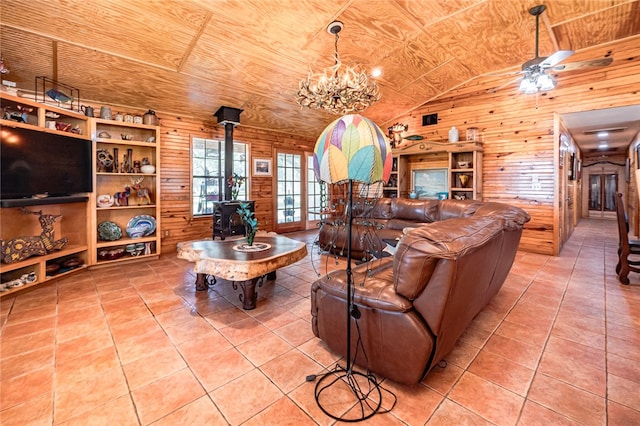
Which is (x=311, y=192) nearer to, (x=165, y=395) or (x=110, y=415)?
(x=165, y=395)

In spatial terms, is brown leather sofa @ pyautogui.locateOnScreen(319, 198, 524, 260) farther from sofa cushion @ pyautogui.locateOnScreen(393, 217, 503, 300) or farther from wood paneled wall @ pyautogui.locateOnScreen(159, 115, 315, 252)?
wood paneled wall @ pyautogui.locateOnScreen(159, 115, 315, 252)

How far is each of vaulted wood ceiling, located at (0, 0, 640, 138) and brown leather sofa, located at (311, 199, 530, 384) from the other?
3.10m

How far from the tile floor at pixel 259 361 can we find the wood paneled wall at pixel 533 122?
203 cm

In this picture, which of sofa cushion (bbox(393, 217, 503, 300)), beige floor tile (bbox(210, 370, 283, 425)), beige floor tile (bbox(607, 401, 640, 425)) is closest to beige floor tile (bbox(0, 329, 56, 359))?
beige floor tile (bbox(210, 370, 283, 425))

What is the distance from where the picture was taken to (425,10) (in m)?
3.50

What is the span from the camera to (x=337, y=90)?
3705 millimetres

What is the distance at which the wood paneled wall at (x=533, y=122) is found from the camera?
4219 mm

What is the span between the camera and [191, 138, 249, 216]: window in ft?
17.8

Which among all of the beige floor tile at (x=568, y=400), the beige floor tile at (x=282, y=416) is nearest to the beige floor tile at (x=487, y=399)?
the beige floor tile at (x=568, y=400)

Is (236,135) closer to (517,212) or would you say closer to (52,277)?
(52,277)

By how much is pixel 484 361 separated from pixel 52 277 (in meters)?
4.63

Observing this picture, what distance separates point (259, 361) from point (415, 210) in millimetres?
3503

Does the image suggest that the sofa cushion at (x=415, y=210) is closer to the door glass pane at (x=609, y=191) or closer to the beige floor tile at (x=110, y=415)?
the beige floor tile at (x=110, y=415)

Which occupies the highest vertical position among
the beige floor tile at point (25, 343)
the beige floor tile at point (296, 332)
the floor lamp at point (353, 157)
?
the floor lamp at point (353, 157)
